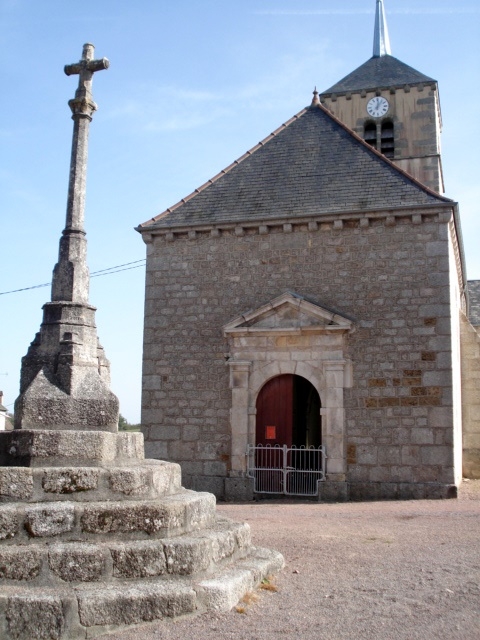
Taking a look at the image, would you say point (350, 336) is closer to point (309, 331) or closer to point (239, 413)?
point (309, 331)

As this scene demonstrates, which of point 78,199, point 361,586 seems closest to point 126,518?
point 361,586

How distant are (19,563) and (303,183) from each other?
10.2 m

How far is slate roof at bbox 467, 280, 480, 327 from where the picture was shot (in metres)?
18.2

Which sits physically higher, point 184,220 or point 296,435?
point 184,220

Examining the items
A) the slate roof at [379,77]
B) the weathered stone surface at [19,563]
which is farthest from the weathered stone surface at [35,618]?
the slate roof at [379,77]

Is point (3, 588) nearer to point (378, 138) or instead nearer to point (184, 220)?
point (184, 220)

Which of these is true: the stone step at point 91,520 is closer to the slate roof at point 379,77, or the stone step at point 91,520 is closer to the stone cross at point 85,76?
the stone cross at point 85,76

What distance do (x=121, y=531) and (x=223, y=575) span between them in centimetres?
80

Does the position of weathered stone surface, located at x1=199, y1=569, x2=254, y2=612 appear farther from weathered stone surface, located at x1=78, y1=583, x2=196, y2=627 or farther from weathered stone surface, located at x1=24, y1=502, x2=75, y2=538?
weathered stone surface, located at x1=24, y1=502, x2=75, y2=538

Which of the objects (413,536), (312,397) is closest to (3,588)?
(413,536)

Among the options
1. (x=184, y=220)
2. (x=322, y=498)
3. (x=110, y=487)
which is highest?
(x=184, y=220)

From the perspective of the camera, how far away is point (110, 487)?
189 inches

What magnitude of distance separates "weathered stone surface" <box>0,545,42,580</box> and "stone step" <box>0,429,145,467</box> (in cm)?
73

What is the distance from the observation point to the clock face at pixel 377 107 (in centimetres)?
1997
